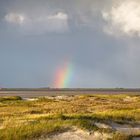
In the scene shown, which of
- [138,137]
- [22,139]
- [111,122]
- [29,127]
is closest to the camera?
[22,139]

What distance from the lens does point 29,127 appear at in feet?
91.8

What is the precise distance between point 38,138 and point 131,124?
12.8 meters

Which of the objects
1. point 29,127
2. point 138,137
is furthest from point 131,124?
point 29,127

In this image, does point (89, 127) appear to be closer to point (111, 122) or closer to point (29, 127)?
point (29, 127)

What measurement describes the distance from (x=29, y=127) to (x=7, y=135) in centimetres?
180

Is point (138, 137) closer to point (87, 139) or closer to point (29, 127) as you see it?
point (87, 139)

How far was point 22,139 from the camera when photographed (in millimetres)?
26281

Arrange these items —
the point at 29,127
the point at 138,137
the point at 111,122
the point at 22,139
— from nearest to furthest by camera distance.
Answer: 1. the point at 22,139
2. the point at 29,127
3. the point at 138,137
4. the point at 111,122

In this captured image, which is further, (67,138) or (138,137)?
(138,137)

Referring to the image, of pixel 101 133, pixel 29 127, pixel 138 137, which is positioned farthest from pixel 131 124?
pixel 29 127

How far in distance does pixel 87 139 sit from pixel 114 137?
1765 mm

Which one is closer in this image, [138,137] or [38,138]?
[38,138]

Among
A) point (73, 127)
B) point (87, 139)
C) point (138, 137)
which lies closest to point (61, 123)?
point (73, 127)

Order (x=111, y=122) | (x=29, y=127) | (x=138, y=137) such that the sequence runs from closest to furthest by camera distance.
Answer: (x=29, y=127) → (x=138, y=137) → (x=111, y=122)
